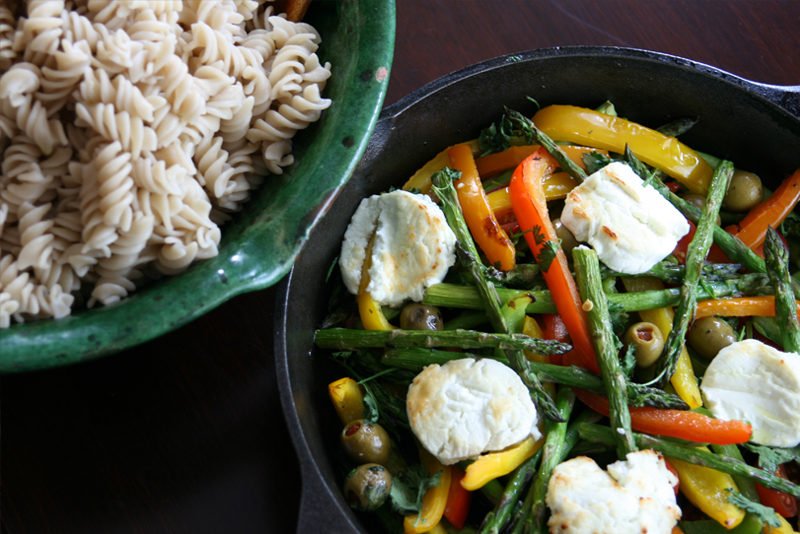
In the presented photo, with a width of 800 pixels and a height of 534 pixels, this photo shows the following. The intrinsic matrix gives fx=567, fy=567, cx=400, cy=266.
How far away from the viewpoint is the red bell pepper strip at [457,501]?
1746mm

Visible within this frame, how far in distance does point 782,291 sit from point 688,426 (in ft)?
2.04

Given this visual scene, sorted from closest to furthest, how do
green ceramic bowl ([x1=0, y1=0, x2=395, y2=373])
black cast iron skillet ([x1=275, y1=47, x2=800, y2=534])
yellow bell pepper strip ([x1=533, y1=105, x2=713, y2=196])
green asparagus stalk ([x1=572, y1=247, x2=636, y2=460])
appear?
green ceramic bowl ([x1=0, y1=0, x2=395, y2=373]) < green asparagus stalk ([x1=572, y1=247, x2=636, y2=460]) < black cast iron skillet ([x1=275, y1=47, x2=800, y2=534]) < yellow bell pepper strip ([x1=533, y1=105, x2=713, y2=196])

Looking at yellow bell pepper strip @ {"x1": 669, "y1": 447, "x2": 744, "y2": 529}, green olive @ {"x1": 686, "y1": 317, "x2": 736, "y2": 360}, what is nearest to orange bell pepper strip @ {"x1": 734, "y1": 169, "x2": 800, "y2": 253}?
green olive @ {"x1": 686, "y1": 317, "x2": 736, "y2": 360}

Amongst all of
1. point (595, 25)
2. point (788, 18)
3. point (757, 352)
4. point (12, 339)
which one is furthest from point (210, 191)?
point (788, 18)

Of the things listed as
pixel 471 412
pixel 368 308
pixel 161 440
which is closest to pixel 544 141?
pixel 368 308

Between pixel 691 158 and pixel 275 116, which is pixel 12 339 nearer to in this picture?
pixel 275 116

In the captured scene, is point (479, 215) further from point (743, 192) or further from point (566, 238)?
point (743, 192)

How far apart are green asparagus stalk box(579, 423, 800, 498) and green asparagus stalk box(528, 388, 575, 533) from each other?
154mm

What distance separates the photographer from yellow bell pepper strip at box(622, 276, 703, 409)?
5.89ft

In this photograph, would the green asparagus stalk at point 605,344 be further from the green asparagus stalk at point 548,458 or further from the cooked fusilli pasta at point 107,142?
the cooked fusilli pasta at point 107,142

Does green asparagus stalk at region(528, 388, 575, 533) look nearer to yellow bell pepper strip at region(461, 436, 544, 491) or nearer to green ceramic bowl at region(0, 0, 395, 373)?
yellow bell pepper strip at region(461, 436, 544, 491)

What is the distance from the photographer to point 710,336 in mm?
1879

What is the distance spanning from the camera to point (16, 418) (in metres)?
1.99

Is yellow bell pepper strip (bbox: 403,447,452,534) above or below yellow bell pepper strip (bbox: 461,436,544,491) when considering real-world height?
below
